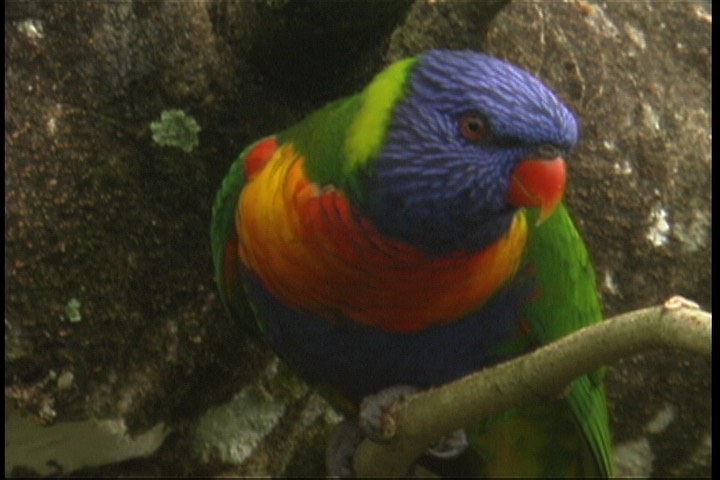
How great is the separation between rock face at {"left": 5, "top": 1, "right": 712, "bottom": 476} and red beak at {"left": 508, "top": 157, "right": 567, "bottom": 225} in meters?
0.54

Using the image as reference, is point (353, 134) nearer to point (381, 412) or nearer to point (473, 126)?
point (473, 126)

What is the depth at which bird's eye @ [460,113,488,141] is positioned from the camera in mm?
2189

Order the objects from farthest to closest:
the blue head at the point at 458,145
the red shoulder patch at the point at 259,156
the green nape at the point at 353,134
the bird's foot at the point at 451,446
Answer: the bird's foot at the point at 451,446, the red shoulder patch at the point at 259,156, the green nape at the point at 353,134, the blue head at the point at 458,145

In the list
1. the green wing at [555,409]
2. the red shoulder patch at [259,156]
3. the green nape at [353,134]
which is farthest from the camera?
the green wing at [555,409]

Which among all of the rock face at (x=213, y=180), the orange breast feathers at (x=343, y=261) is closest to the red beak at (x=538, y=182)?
the orange breast feathers at (x=343, y=261)

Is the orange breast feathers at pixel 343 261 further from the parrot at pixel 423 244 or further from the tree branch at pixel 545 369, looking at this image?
the tree branch at pixel 545 369

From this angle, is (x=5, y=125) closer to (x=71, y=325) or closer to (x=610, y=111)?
(x=71, y=325)

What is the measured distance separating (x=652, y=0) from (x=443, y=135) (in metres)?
1.47

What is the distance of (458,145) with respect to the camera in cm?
223

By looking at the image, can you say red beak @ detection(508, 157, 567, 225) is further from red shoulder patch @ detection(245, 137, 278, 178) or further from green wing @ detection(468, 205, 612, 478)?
red shoulder patch @ detection(245, 137, 278, 178)

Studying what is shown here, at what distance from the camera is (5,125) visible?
8.33 ft

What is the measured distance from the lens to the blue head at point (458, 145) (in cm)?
216

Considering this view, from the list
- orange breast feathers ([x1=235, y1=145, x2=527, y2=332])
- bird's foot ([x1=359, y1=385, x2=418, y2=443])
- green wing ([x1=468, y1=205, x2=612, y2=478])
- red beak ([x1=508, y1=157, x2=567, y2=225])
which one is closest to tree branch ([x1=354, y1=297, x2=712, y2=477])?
bird's foot ([x1=359, y1=385, x2=418, y2=443])

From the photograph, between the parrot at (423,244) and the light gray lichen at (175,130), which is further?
the light gray lichen at (175,130)
